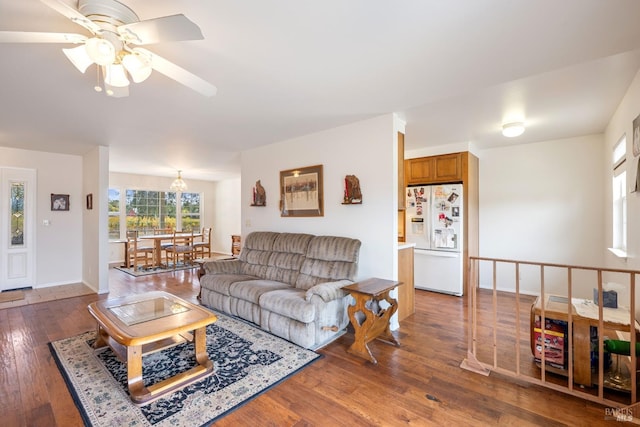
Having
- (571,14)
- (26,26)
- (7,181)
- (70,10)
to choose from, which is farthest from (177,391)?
(7,181)

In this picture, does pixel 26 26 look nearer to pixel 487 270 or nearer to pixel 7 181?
pixel 7 181

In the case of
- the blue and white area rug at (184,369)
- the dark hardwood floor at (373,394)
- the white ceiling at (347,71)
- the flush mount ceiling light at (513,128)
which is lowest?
the dark hardwood floor at (373,394)

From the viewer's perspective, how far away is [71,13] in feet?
4.36

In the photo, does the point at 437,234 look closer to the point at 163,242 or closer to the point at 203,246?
the point at 203,246

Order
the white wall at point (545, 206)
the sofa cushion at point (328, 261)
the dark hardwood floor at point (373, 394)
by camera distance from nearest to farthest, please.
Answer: the dark hardwood floor at point (373, 394) < the sofa cushion at point (328, 261) < the white wall at point (545, 206)

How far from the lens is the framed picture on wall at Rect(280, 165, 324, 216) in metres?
3.88

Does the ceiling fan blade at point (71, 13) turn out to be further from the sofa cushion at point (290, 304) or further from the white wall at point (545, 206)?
→ the white wall at point (545, 206)

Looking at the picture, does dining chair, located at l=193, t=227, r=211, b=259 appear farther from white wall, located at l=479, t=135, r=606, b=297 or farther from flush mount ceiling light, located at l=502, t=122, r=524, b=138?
flush mount ceiling light, located at l=502, t=122, r=524, b=138

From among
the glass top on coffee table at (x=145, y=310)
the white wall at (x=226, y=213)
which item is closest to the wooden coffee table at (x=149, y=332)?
the glass top on coffee table at (x=145, y=310)

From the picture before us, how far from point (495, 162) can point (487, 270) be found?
1.85 meters

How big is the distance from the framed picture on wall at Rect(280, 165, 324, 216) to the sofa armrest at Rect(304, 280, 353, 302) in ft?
4.03

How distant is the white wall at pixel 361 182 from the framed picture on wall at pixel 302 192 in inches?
3.2

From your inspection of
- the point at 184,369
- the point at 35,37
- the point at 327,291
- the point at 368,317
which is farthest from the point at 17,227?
the point at 368,317

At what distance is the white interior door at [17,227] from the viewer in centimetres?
468
